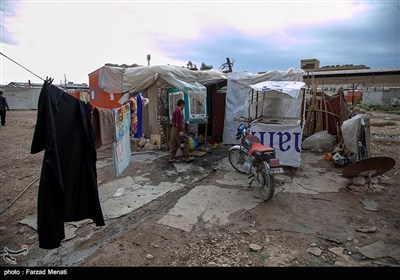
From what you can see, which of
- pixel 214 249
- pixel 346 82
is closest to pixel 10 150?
pixel 214 249

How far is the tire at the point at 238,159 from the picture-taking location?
22.0 ft

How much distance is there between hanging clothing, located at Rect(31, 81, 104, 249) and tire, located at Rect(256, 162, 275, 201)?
3.08m

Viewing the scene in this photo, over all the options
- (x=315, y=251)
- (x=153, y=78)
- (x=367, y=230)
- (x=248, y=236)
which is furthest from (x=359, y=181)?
(x=153, y=78)

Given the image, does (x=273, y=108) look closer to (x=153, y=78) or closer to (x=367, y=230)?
(x=153, y=78)

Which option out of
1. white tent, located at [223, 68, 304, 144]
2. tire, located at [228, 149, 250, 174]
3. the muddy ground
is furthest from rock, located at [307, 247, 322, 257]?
white tent, located at [223, 68, 304, 144]

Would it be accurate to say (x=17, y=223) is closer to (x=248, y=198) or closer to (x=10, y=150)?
(x=248, y=198)

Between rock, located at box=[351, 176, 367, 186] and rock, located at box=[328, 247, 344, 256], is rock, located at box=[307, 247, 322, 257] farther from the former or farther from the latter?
rock, located at box=[351, 176, 367, 186]

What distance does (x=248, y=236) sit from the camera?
3.85 meters

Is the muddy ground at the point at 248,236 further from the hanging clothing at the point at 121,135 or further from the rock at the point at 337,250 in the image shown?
the hanging clothing at the point at 121,135

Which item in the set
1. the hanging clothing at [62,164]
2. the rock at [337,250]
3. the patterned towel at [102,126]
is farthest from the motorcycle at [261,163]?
the hanging clothing at [62,164]

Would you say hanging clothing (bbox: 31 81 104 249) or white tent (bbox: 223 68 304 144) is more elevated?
white tent (bbox: 223 68 304 144)

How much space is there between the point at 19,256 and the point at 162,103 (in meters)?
7.00

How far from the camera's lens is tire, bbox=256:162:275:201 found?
4.93 metres

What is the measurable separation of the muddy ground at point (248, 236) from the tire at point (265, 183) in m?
0.17
